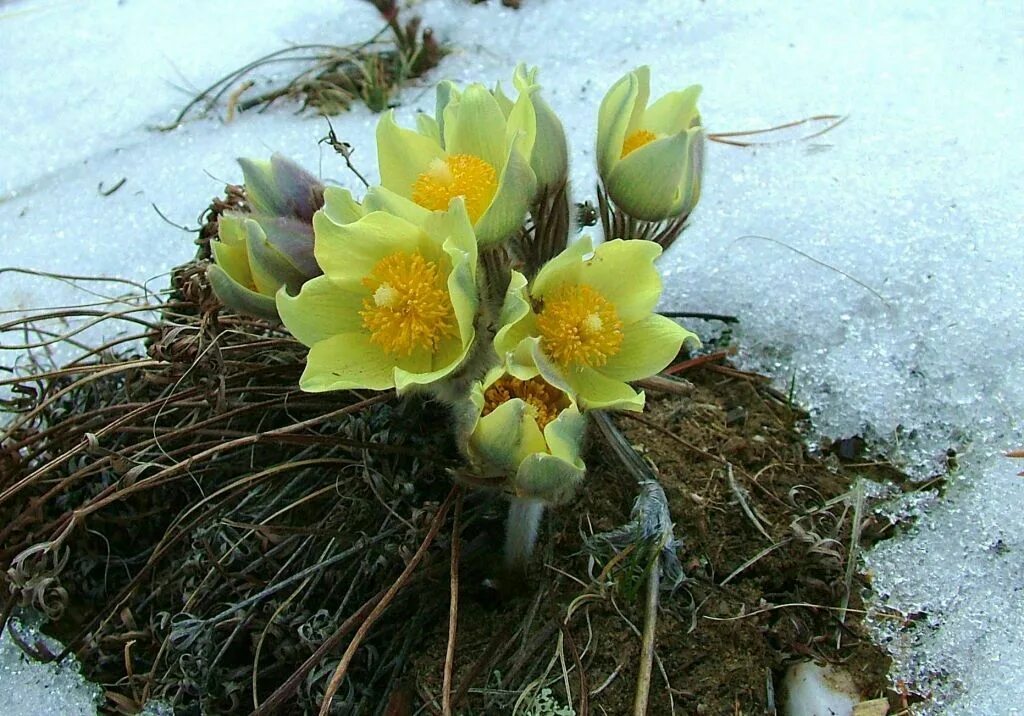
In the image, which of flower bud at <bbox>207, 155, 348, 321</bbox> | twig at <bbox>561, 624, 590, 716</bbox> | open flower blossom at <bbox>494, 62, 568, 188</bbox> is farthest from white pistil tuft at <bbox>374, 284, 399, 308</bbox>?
twig at <bbox>561, 624, 590, 716</bbox>

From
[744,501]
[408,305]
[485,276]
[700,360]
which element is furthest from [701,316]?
[408,305]

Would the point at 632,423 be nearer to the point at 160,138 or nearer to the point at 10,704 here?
the point at 10,704

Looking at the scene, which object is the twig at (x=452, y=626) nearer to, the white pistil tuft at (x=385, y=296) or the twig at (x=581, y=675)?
the twig at (x=581, y=675)

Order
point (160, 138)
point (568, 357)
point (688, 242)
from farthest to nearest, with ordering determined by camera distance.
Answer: point (160, 138) < point (688, 242) < point (568, 357)

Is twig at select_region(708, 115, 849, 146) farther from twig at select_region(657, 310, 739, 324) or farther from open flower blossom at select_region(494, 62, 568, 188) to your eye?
open flower blossom at select_region(494, 62, 568, 188)

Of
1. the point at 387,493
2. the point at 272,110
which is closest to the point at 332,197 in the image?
the point at 387,493
